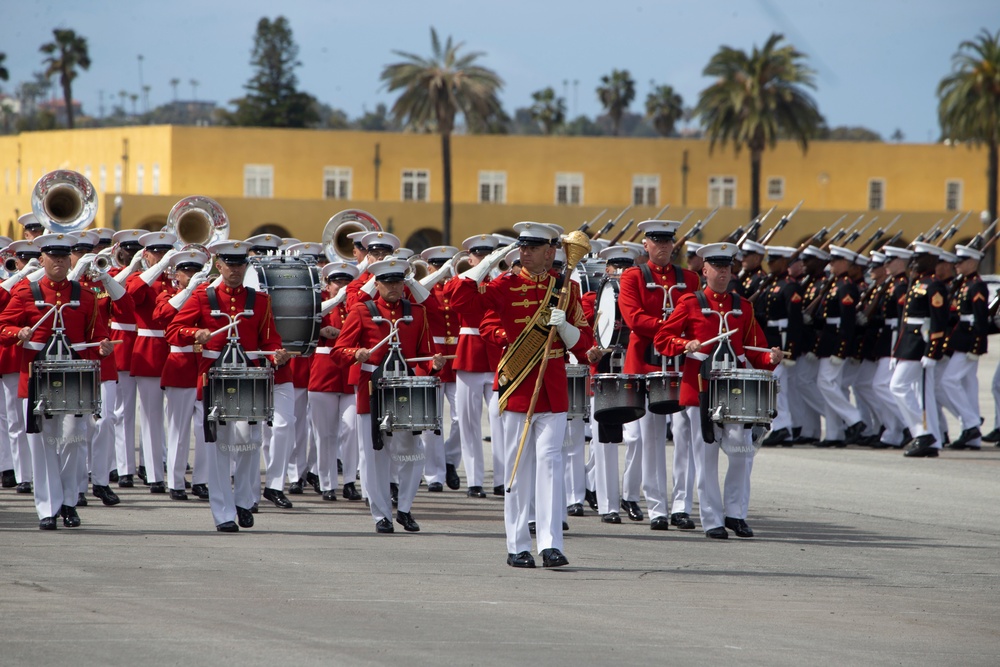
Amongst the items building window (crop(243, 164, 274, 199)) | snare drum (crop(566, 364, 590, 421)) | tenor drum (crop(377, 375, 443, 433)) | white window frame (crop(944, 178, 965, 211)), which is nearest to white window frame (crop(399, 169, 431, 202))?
building window (crop(243, 164, 274, 199))

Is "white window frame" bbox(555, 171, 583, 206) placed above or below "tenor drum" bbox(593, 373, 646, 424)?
above

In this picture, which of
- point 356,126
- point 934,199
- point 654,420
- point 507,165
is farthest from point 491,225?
point 356,126

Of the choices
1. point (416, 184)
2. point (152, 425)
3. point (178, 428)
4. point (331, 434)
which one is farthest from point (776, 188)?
point (178, 428)

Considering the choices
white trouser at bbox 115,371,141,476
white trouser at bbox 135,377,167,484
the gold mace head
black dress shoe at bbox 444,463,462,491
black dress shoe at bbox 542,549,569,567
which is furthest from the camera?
black dress shoe at bbox 444,463,462,491

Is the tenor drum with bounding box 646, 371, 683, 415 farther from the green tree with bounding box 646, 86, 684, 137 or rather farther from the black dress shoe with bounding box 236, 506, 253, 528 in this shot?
the green tree with bounding box 646, 86, 684, 137

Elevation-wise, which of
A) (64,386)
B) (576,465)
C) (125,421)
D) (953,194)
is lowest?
(576,465)

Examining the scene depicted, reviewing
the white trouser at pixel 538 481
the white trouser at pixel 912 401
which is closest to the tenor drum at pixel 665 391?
the white trouser at pixel 538 481

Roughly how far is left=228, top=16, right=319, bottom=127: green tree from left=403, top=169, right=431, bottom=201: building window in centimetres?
2876

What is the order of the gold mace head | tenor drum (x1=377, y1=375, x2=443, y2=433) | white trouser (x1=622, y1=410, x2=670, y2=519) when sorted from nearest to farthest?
the gold mace head, tenor drum (x1=377, y1=375, x2=443, y2=433), white trouser (x1=622, y1=410, x2=670, y2=519)

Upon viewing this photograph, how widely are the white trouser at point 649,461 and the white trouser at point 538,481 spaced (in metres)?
1.81

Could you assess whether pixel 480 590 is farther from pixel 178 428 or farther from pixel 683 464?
pixel 178 428

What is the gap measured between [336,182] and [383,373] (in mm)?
53529

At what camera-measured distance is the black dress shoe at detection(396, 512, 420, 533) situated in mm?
11312

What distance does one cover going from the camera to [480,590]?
8883 mm
